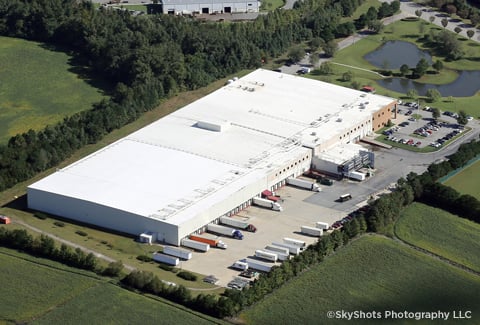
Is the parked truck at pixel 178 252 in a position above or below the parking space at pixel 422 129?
below

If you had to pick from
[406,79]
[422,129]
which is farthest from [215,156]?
[406,79]

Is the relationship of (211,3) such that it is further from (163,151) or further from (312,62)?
(163,151)

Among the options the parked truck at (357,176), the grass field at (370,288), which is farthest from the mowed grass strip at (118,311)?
the parked truck at (357,176)

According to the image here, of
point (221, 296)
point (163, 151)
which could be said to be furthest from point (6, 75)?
point (221, 296)

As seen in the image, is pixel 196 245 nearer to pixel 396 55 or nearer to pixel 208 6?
pixel 396 55

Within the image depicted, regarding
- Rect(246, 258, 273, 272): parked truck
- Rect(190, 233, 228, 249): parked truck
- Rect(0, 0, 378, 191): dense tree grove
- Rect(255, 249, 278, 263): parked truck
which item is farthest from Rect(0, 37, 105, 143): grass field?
Rect(246, 258, 273, 272): parked truck

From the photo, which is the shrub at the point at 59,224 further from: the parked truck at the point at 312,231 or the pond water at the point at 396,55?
the pond water at the point at 396,55
